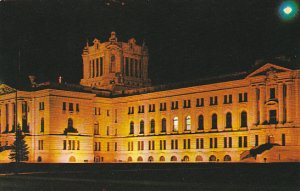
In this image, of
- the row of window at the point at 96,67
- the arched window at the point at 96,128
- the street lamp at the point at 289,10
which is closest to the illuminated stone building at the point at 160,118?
the arched window at the point at 96,128

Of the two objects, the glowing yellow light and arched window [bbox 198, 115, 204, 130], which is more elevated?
the glowing yellow light

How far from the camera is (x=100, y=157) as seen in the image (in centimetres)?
10462

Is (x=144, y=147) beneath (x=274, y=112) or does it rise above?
beneath

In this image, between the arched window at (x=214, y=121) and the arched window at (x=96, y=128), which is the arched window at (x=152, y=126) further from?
the arched window at (x=214, y=121)

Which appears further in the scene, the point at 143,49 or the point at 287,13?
the point at 143,49

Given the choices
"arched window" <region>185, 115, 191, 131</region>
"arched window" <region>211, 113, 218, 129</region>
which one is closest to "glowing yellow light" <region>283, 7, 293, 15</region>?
"arched window" <region>211, 113, 218, 129</region>
